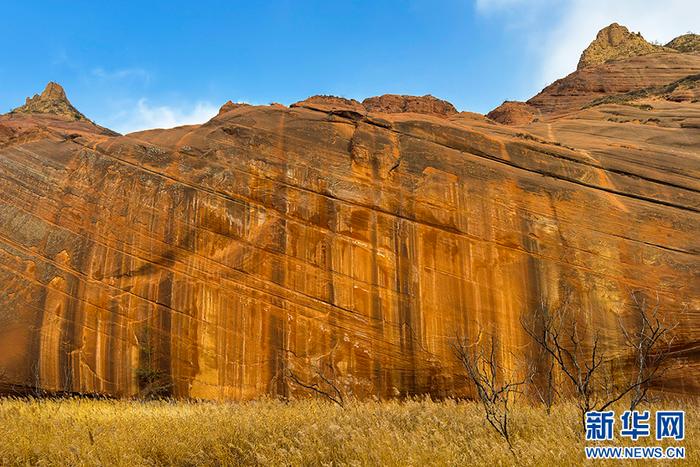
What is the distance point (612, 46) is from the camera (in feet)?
177

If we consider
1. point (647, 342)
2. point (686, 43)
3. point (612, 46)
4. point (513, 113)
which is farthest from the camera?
point (612, 46)

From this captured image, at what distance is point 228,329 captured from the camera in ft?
46.6

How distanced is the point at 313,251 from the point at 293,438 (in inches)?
308

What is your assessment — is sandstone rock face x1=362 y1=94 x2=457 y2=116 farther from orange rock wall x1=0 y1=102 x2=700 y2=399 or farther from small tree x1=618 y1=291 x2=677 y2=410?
small tree x1=618 y1=291 x2=677 y2=410

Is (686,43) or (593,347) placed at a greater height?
(686,43)

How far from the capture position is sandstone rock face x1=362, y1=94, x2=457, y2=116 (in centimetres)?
3183

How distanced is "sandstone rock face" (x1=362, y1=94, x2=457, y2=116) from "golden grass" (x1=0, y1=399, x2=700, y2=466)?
24.0m

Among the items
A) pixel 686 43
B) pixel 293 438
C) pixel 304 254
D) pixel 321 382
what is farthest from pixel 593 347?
pixel 686 43

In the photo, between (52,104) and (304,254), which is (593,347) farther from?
(52,104)

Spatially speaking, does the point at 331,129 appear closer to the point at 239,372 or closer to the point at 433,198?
the point at 433,198

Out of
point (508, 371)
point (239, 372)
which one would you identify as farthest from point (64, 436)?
point (508, 371)

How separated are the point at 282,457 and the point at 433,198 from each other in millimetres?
10467

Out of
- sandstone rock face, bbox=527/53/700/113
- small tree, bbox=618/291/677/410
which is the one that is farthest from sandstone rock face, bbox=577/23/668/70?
small tree, bbox=618/291/677/410

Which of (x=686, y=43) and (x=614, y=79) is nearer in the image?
(x=614, y=79)
